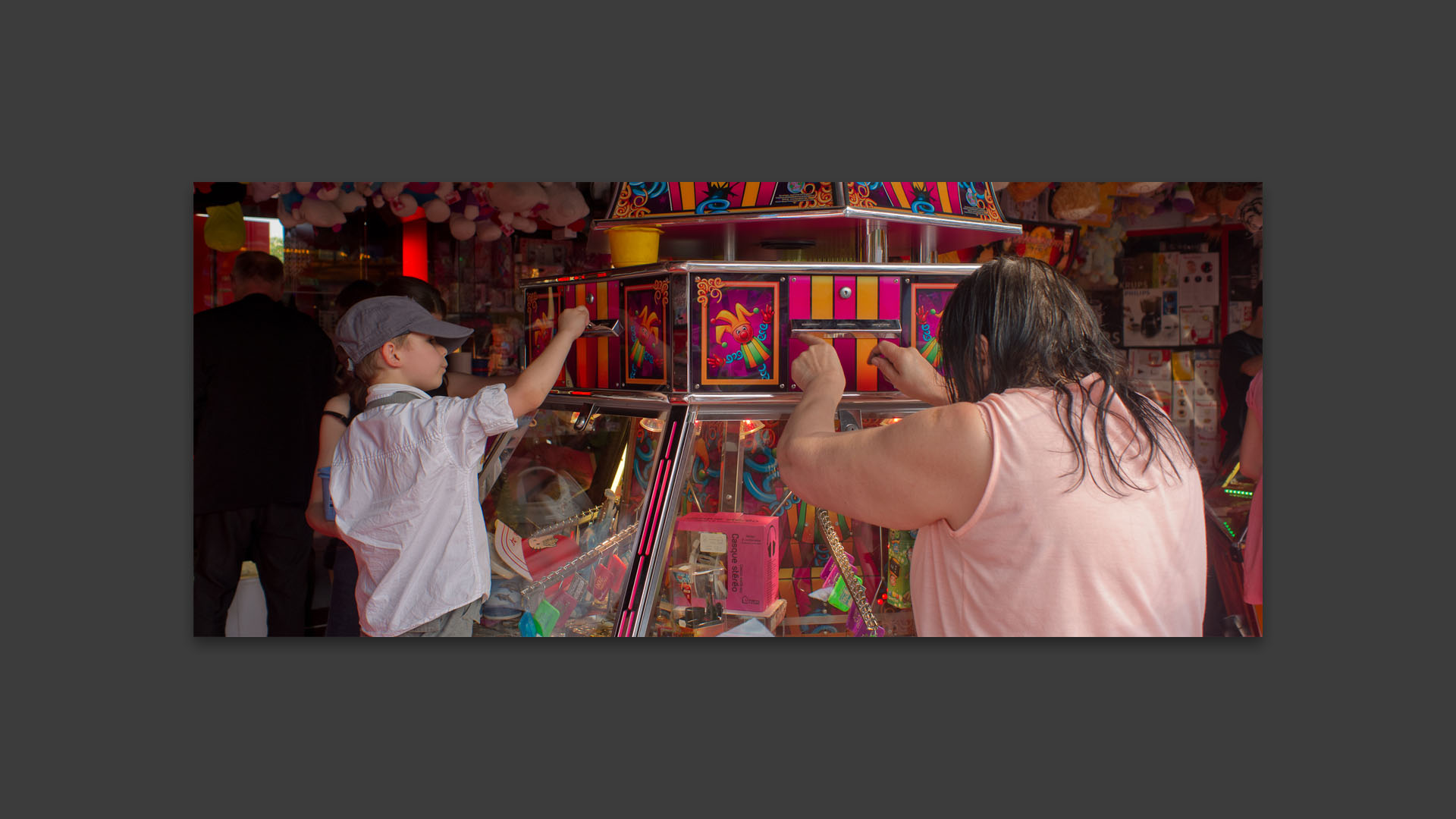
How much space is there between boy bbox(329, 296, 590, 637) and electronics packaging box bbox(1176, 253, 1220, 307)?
1.73m

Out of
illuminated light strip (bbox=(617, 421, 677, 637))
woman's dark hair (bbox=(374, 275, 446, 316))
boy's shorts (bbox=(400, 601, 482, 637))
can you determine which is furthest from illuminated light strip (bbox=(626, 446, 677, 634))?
woman's dark hair (bbox=(374, 275, 446, 316))

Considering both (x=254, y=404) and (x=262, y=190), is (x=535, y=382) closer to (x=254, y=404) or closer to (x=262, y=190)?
(x=254, y=404)

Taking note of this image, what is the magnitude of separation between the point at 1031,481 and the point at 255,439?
2.12 metres

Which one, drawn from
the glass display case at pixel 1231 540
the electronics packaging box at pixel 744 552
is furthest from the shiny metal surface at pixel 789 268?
the glass display case at pixel 1231 540

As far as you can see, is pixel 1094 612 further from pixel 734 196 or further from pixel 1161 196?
pixel 1161 196

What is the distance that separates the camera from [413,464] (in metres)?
1.99

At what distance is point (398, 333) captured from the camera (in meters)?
2.04

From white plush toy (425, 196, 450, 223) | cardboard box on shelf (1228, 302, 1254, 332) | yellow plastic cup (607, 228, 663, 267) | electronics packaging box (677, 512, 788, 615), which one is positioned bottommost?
electronics packaging box (677, 512, 788, 615)

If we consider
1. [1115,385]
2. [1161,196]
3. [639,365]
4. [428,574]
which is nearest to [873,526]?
[639,365]

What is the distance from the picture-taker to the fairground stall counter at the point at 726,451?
227 centimetres

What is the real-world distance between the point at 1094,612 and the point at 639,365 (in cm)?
117

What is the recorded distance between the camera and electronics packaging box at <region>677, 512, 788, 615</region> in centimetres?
229

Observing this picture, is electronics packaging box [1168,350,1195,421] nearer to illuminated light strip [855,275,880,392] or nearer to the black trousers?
illuminated light strip [855,275,880,392]

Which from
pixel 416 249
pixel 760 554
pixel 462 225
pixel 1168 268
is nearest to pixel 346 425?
pixel 760 554
